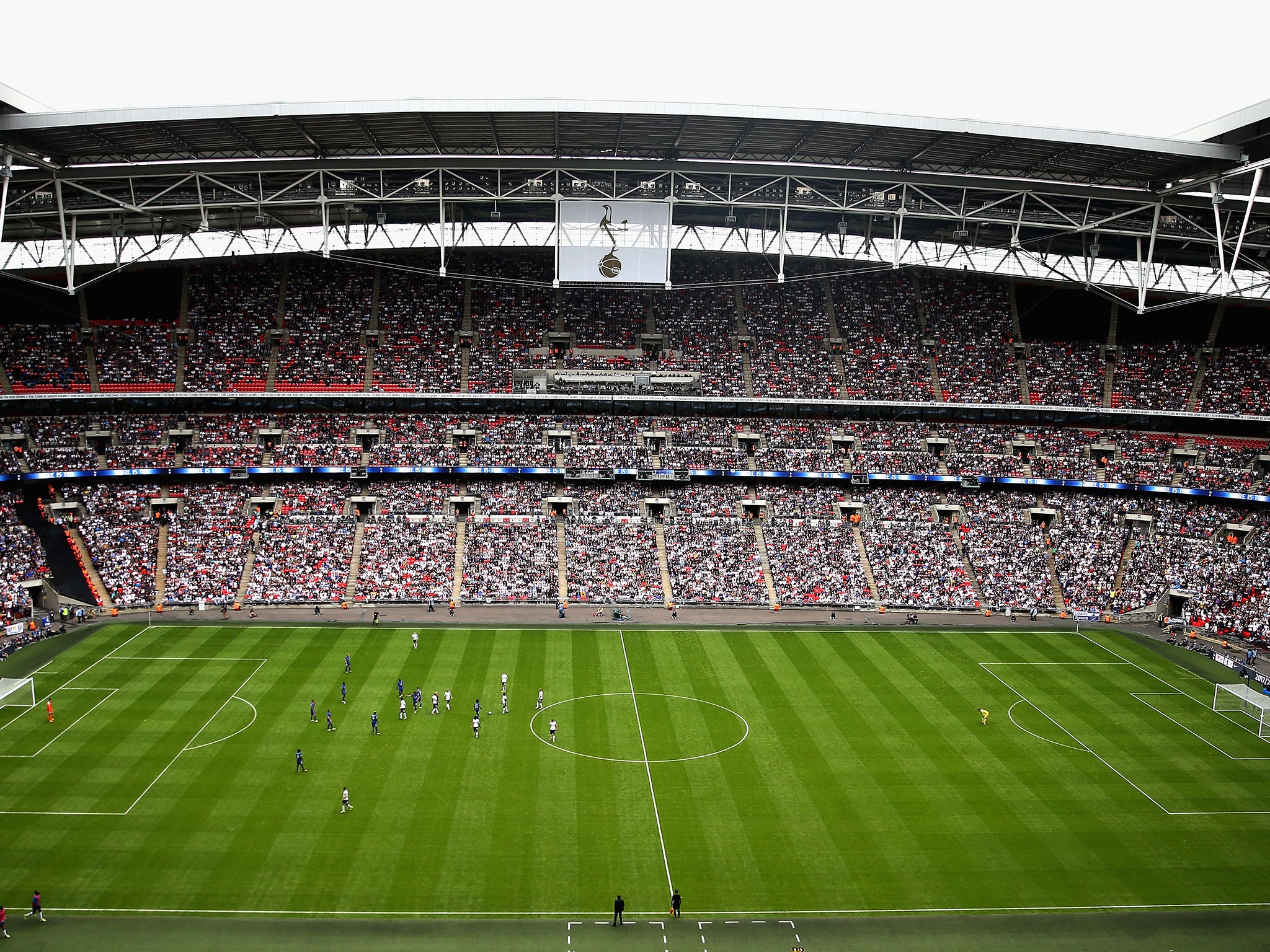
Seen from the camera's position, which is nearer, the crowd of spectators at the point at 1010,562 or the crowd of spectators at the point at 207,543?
the crowd of spectators at the point at 207,543

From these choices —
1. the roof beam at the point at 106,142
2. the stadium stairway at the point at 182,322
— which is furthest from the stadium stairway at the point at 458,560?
the roof beam at the point at 106,142

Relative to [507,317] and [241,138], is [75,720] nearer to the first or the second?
[241,138]

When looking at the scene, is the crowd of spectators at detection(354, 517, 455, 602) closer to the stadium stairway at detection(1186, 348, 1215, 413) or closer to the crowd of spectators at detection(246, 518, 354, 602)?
the crowd of spectators at detection(246, 518, 354, 602)

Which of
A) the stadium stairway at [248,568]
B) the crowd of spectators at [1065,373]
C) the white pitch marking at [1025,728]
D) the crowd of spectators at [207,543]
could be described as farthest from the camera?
the crowd of spectators at [1065,373]

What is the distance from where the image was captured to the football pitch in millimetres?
24453

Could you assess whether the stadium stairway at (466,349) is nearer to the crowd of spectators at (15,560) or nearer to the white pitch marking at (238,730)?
the crowd of spectators at (15,560)

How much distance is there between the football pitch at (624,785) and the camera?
24453 mm

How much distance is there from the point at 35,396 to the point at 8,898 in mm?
38290

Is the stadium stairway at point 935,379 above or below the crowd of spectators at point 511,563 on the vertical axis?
above

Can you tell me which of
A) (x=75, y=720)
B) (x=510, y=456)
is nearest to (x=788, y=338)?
(x=510, y=456)

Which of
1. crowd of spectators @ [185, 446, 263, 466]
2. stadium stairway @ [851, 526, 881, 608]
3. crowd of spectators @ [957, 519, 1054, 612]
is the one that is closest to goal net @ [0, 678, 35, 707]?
crowd of spectators @ [185, 446, 263, 466]

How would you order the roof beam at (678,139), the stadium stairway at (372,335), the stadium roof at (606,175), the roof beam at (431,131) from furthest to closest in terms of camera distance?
the stadium stairway at (372,335)
the roof beam at (678,139)
the roof beam at (431,131)
the stadium roof at (606,175)

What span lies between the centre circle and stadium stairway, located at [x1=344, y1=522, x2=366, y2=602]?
18.7 metres

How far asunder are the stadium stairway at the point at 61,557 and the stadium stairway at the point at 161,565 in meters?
2.52
